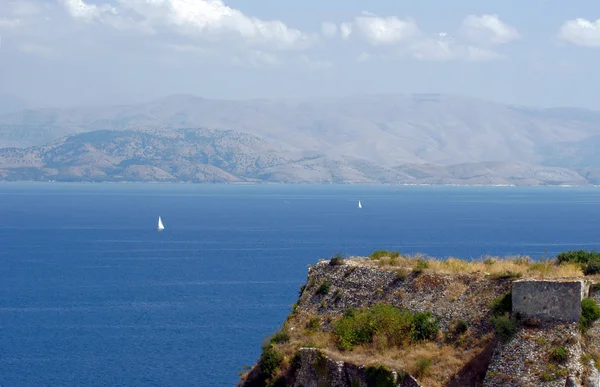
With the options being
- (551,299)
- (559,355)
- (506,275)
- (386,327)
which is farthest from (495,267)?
(559,355)

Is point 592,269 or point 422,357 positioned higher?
point 592,269

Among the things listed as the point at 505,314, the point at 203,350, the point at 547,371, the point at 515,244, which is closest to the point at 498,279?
the point at 505,314

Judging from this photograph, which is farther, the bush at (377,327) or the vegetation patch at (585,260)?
the vegetation patch at (585,260)

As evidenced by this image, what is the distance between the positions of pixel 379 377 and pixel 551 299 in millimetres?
5828

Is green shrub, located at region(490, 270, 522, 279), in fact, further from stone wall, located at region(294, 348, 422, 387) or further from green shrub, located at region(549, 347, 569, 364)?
stone wall, located at region(294, 348, 422, 387)

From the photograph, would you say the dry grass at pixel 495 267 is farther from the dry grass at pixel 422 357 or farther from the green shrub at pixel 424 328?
the dry grass at pixel 422 357

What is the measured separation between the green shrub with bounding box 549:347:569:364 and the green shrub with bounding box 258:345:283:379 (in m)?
9.46

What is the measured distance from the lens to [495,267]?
34594 millimetres

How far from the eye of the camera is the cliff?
29.0 metres

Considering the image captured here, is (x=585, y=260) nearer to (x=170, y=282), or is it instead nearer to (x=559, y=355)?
(x=559, y=355)

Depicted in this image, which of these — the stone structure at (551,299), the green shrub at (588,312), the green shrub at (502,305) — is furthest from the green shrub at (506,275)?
the green shrub at (588,312)

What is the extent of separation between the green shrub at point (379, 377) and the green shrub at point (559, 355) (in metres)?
4.94

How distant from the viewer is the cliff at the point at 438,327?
95.2ft

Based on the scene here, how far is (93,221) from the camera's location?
193 meters
